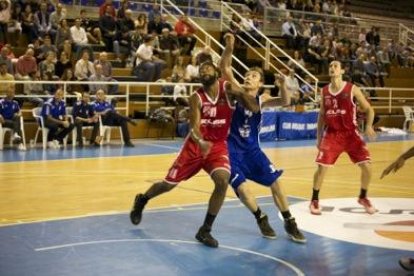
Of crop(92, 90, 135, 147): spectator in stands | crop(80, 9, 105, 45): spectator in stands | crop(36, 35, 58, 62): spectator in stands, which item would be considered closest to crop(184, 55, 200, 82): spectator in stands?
crop(80, 9, 105, 45): spectator in stands

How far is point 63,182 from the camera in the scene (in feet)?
37.6

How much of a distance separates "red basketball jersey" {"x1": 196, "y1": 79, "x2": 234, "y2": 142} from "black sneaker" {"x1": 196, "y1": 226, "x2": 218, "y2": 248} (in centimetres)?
97

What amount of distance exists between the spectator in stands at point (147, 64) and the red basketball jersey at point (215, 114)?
13024mm

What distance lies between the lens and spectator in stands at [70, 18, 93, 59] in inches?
775

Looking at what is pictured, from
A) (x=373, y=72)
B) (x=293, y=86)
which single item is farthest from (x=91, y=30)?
(x=373, y=72)

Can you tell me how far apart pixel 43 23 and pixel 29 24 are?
422 mm

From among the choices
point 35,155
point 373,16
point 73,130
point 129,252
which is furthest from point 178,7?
point 129,252

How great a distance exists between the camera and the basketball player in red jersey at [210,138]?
7.12 metres

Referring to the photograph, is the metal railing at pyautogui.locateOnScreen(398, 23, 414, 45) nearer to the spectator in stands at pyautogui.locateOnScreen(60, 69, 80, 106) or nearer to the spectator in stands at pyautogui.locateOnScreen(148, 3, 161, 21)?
the spectator in stands at pyautogui.locateOnScreen(148, 3, 161, 21)

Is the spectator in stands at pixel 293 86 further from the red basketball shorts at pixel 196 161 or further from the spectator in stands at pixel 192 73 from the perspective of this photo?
the red basketball shorts at pixel 196 161

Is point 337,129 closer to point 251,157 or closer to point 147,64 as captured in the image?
point 251,157

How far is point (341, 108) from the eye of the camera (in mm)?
9102

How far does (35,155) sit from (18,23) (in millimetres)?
6248

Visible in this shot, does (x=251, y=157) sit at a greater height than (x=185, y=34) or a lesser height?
lesser
